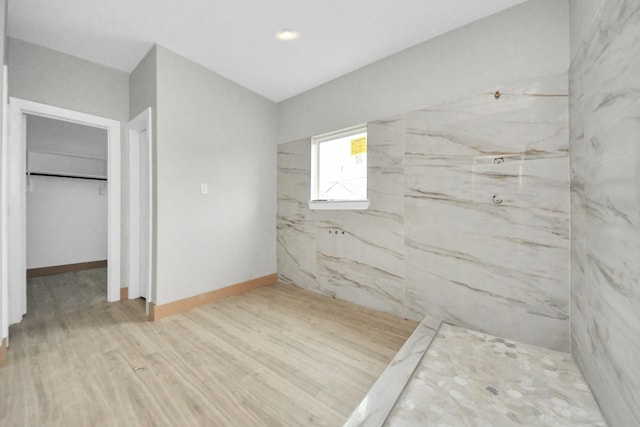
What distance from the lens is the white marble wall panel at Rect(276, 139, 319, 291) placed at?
2.91 m

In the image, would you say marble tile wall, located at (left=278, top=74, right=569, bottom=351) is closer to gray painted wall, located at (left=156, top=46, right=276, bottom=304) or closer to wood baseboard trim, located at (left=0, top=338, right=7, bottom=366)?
gray painted wall, located at (left=156, top=46, right=276, bottom=304)

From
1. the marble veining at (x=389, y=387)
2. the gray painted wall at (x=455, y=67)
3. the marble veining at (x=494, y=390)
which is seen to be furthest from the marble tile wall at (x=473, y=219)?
the marble veining at (x=389, y=387)

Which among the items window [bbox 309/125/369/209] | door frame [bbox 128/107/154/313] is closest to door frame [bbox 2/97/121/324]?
door frame [bbox 128/107/154/313]

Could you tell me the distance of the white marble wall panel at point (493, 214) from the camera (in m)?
1.53

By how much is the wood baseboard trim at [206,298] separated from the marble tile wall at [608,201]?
2787mm

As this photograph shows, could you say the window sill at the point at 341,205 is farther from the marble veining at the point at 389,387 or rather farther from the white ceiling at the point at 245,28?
the white ceiling at the point at 245,28

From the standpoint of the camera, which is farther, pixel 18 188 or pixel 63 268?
pixel 63 268

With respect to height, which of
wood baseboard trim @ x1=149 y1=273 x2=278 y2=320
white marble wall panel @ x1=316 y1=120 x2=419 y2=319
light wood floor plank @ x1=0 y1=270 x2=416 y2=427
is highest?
white marble wall panel @ x1=316 y1=120 x2=419 y2=319

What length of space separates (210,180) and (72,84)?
156cm

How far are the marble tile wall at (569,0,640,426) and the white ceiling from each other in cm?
85

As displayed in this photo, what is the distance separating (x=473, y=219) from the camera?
1.78 metres

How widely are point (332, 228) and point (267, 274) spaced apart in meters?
1.14

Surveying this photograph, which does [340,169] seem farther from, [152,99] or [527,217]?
[152,99]

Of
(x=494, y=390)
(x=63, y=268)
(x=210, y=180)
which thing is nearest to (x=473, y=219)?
(x=494, y=390)
